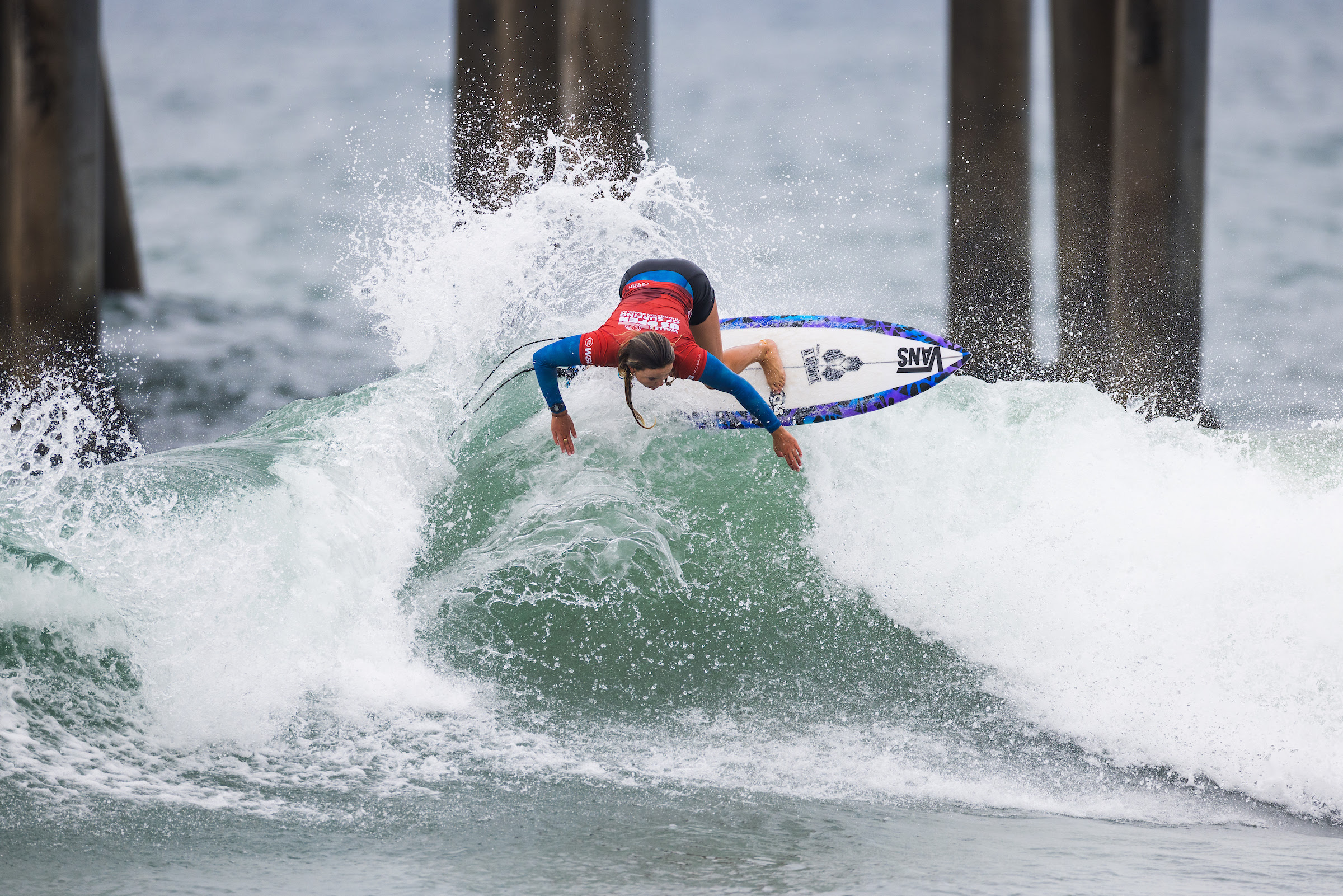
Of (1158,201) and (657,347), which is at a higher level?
(1158,201)

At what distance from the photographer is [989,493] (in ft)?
18.5

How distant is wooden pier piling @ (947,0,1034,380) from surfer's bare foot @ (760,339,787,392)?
2.98 m

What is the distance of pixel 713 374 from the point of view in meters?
5.01

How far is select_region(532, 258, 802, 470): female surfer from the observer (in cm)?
468

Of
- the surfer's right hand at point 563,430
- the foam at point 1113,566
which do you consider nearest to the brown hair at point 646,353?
the surfer's right hand at point 563,430

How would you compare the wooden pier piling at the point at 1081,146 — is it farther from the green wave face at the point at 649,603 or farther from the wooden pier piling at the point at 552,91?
the wooden pier piling at the point at 552,91

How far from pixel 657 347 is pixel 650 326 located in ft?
1.56

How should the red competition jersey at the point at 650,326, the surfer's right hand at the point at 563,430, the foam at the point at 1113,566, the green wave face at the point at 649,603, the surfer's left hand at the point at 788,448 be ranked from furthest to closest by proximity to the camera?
the surfer's right hand at the point at 563,430 < the surfer's left hand at the point at 788,448 < the red competition jersey at the point at 650,326 < the foam at the point at 1113,566 < the green wave face at the point at 649,603

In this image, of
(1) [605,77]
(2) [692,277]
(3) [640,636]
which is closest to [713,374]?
(2) [692,277]

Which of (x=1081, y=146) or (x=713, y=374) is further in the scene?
(x=1081, y=146)

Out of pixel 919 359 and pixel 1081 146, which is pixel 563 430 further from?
pixel 1081 146

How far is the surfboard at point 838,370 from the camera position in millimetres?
5902

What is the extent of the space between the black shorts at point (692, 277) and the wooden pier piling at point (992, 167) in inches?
137

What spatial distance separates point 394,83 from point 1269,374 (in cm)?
3270
